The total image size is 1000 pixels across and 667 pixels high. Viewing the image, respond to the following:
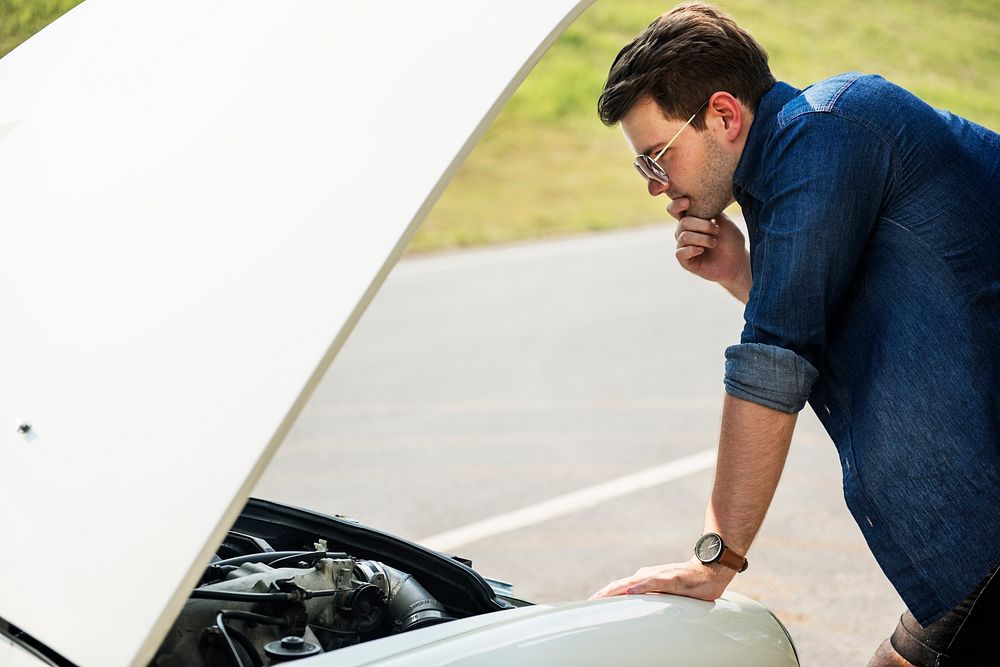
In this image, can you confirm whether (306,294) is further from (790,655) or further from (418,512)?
(418,512)

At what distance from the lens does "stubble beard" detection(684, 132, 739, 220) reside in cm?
225

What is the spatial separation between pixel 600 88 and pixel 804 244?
2178 centimetres

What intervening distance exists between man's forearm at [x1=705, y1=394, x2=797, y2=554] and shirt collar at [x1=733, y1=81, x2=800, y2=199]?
1.44 feet

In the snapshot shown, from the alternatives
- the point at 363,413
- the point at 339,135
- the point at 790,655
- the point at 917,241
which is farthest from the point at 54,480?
the point at 363,413

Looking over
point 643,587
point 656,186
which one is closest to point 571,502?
point 656,186

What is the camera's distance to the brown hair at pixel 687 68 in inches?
86.8

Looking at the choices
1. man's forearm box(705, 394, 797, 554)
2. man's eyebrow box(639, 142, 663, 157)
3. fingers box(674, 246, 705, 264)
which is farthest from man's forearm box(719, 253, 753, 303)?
man's forearm box(705, 394, 797, 554)

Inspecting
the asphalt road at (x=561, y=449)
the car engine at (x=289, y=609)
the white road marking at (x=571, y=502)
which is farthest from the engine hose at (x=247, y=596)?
the white road marking at (x=571, y=502)

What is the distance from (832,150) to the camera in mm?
2004

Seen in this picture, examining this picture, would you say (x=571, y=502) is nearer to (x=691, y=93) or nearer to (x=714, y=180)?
(x=714, y=180)

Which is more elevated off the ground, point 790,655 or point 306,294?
point 306,294

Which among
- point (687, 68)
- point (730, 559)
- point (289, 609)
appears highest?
point (687, 68)

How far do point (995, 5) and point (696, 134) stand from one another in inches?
1202

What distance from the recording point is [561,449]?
607cm
